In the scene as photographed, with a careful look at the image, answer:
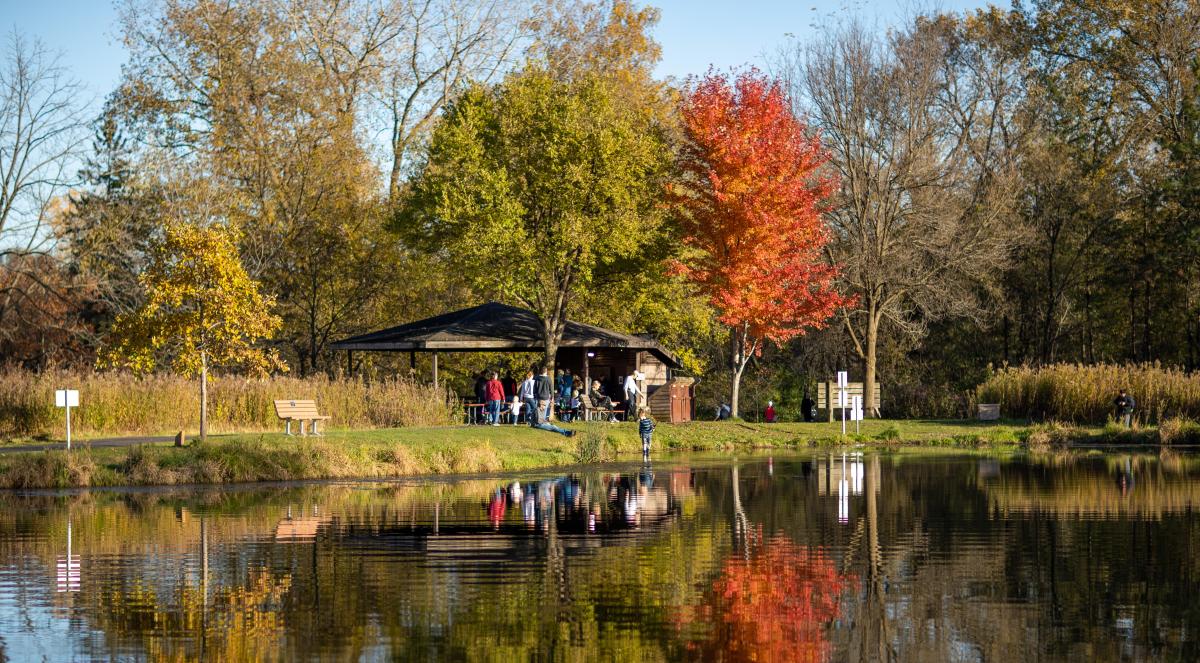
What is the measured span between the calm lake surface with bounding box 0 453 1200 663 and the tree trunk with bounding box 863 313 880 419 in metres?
28.0

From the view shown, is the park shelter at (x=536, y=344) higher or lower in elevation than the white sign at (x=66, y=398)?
higher

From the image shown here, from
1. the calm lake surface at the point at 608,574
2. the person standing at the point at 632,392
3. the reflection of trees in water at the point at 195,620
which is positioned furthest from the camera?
the person standing at the point at 632,392

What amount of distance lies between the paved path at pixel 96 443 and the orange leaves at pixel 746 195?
19814mm

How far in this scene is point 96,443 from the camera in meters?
32.8

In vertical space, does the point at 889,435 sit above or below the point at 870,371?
below

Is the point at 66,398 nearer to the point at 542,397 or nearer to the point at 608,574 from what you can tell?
the point at 542,397

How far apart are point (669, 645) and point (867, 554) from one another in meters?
6.25

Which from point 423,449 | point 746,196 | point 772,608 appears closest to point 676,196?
point 746,196

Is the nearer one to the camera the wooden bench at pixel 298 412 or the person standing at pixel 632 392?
the wooden bench at pixel 298 412

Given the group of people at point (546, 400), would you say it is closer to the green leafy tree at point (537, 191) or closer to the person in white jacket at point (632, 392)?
the person in white jacket at point (632, 392)

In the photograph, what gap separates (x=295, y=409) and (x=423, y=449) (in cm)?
353

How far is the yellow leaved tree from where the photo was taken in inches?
1350

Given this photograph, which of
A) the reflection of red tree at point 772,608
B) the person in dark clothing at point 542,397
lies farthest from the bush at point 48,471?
the reflection of red tree at point 772,608

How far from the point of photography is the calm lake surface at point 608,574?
1263 centimetres
